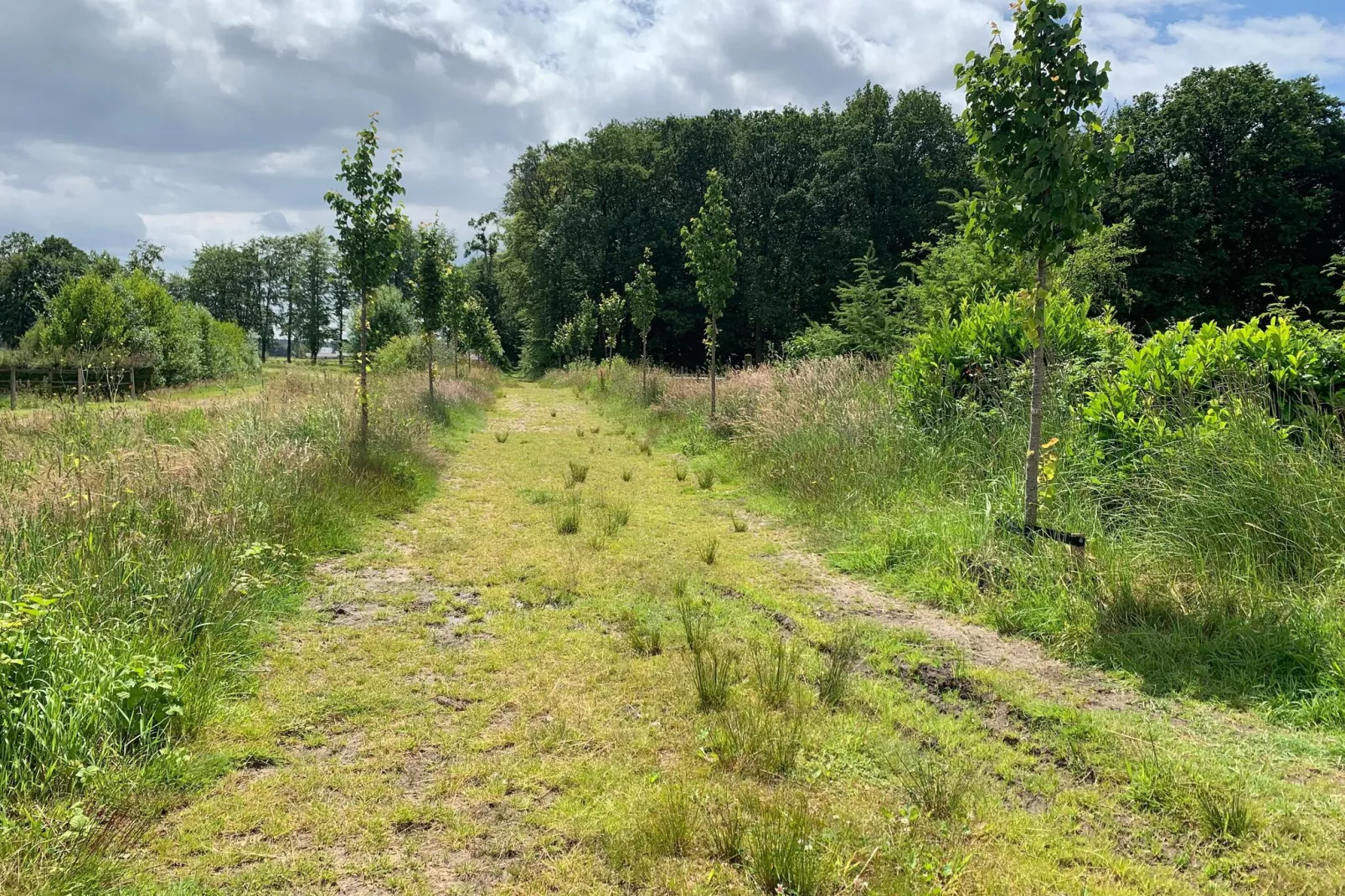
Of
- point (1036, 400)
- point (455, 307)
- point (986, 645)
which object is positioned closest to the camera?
point (986, 645)

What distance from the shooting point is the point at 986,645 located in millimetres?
4457

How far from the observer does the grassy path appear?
237 cm

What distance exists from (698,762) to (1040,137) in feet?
15.6

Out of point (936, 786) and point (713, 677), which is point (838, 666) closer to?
point (713, 677)

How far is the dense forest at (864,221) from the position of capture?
90.1 ft

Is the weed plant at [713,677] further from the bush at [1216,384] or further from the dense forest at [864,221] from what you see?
the dense forest at [864,221]

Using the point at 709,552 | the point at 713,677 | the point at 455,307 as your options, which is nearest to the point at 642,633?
the point at 713,677

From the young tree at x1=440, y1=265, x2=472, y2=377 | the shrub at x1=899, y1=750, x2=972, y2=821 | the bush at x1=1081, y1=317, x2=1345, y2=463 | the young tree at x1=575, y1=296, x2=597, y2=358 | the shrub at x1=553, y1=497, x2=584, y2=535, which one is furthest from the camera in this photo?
the young tree at x1=575, y1=296, x2=597, y2=358

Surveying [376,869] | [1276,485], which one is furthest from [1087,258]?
[376,869]

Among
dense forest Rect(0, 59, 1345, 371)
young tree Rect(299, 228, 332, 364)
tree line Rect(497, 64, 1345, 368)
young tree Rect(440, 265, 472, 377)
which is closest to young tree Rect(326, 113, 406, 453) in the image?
dense forest Rect(0, 59, 1345, 371)

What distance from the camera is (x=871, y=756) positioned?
3.12 m

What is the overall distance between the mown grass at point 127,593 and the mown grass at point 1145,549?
4.86 meters

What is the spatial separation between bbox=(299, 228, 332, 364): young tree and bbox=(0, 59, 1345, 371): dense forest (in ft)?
61.1

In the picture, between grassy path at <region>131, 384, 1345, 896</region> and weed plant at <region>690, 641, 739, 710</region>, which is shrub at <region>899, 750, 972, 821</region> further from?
weed plant at <region>690, 641, 739, 710</region>
